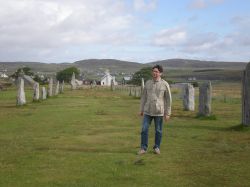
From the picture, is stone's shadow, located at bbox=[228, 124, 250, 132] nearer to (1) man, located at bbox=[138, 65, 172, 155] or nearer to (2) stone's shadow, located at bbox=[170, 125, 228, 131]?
(2) stone's shadow, located at bbox=[170, 125, 228, 131]

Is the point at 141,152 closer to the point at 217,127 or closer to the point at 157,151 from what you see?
the point at 157,151

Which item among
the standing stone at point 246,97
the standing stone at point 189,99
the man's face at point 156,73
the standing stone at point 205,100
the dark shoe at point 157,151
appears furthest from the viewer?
the standing stone at point 189,99

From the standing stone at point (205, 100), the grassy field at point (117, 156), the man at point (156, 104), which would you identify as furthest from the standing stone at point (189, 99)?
the man at point (156, 104)

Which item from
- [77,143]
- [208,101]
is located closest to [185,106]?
[208,101]

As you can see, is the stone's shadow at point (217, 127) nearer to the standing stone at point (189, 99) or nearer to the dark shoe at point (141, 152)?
the dark shoe at point (141, 152)

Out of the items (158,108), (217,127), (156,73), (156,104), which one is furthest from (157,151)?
(217,127)

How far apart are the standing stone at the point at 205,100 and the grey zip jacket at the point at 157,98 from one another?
12.1 metres

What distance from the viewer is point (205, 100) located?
25516 mm

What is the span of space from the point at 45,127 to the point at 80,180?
34.4ft

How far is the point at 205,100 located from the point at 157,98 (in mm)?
12717

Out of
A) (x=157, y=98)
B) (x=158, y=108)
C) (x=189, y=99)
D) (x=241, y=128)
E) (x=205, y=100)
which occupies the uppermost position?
(x=157, y=98)

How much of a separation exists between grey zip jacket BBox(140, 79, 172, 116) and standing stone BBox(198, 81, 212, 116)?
12062mm

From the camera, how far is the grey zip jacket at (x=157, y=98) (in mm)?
13242

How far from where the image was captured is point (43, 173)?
421 inches
